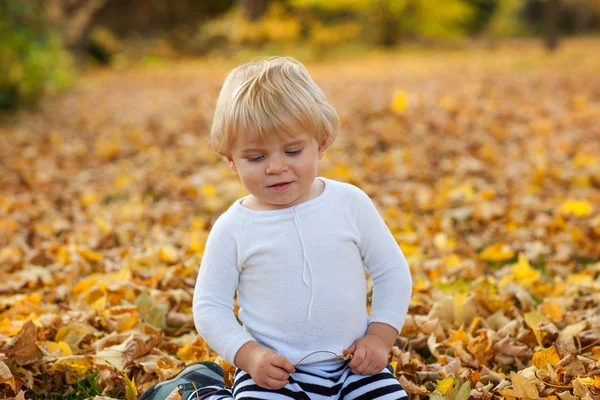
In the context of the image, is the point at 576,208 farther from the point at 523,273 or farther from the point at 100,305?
the point at 100,305

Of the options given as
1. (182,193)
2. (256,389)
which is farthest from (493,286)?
(182,193)

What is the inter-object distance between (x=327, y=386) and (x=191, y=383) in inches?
17.4

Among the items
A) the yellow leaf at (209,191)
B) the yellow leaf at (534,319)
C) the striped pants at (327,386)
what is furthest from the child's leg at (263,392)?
the yellow leaf at (209,191)

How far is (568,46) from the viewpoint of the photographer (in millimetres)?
17641

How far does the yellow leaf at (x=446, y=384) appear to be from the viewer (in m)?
2.10

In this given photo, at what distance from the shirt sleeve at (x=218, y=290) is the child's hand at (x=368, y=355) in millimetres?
296

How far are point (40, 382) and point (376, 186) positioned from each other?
327 centimetres

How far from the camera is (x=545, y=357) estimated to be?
2250 mm

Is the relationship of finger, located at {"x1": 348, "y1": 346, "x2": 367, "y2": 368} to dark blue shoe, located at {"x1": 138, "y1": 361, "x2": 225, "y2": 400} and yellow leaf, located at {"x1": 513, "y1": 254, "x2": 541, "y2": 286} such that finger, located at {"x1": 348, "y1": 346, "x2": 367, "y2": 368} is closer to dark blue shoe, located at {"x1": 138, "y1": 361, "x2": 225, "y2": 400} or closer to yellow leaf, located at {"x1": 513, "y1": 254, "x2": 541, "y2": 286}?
dark blue shoe, located at {"x1": 138, "y1": 361, "x2": 225, "y2": 400}

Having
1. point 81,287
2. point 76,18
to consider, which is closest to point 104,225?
point 81,287

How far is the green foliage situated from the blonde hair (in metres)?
7.23

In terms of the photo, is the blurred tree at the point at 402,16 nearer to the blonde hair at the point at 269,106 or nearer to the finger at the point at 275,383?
the blonde hair at the point at 269,106

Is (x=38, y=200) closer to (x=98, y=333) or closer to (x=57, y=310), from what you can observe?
(x=57, y=310)

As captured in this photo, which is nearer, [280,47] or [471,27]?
[280,47]
